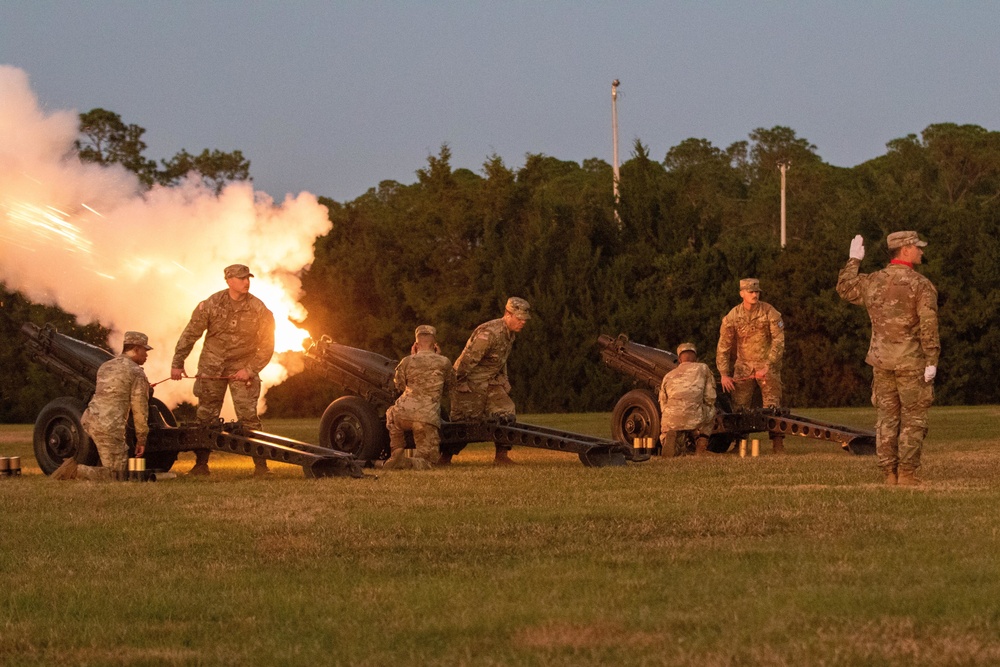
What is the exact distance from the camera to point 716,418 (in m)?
21.1

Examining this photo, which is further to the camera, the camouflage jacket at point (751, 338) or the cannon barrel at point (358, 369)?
the camouflage jacket at point (751, 338)

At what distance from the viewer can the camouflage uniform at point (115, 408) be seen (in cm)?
1672

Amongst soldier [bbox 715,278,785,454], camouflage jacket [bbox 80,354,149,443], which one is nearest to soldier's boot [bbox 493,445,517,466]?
soldier [bbox 715,278,785,454]

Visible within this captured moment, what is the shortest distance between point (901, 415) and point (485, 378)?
6429 millimetres

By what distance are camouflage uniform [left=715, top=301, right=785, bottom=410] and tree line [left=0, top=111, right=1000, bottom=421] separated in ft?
65.3

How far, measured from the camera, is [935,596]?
26.1 feet

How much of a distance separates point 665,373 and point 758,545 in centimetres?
1325

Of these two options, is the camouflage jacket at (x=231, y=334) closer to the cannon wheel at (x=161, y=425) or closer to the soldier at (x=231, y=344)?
the soldier at (x=231, y=344)

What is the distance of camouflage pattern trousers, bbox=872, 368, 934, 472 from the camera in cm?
1419

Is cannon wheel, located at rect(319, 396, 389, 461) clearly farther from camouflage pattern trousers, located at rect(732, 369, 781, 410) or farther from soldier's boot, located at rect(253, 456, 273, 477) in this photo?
camouflage pattern trousers, located at rect(732, 369, 781, 410)

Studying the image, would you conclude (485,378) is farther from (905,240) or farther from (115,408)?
(905,240)

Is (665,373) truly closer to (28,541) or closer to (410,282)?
(28,541)

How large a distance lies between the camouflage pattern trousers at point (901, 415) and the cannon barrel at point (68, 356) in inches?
368

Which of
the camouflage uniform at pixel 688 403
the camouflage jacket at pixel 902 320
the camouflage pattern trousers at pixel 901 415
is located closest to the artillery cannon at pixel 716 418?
the camouflage uniform at pixel 688 403
